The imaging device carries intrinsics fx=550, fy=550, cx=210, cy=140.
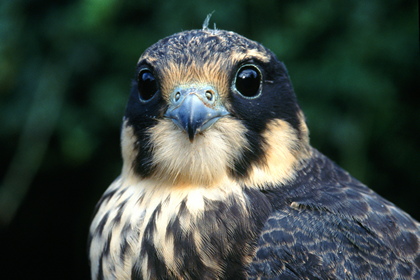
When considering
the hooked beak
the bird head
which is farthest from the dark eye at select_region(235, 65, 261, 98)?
the hooked beak

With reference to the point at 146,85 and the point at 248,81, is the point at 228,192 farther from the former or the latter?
the point at 146,85

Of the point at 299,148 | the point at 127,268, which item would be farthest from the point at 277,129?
the point at 127,268

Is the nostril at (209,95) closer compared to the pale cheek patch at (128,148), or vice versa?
the nostril at (209,95)

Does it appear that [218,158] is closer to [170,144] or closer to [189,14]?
[170,144]

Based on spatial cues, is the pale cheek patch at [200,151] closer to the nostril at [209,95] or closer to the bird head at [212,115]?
the bird head at [212,115]

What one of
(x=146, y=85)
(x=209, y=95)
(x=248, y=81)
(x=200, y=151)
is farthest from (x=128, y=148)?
(x=248, y=81)

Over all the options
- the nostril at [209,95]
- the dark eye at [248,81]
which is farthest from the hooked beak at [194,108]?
the dark eye at [248,81]
